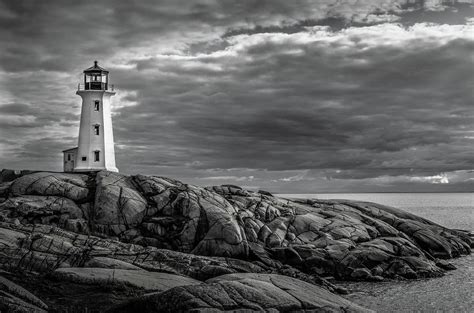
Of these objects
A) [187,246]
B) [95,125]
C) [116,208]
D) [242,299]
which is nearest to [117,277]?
[242,299]

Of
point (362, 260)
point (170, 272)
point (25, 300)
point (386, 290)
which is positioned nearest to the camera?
point (25, 300)

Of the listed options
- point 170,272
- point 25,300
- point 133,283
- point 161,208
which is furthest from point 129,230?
point 25,300

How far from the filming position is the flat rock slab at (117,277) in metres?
24.5

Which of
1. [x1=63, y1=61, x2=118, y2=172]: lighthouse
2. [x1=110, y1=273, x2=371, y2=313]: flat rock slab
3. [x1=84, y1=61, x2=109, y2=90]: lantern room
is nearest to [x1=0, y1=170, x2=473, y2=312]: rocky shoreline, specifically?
[x1=110, y1=273, x2=371, y2=313]: flat rock slab

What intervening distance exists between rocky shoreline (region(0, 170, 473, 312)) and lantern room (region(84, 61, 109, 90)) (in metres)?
14.6

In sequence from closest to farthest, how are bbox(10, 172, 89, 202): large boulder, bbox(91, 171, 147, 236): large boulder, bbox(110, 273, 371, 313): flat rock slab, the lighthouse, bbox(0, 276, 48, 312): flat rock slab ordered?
1. bbox(0, 276, 48, 312): flat rock slab
2. bbox(110, 273, 371, 313): flat rock slab
3. bbox(91, 171, 147, 236): large boulder
4. bbox(10, 172, 89, 202): large boulder
5. the lighthouse

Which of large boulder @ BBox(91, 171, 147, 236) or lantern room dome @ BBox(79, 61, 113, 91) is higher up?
lantern room dome @ BBox(79, 61, 113, 91)

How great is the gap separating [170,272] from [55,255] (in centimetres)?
692

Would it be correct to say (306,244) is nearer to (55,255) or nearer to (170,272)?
(170,272)

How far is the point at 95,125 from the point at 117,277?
38.8 meters

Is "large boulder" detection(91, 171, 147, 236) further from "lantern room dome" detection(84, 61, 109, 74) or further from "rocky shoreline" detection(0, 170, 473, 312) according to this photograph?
"lantern room dome" detection(84, 61, 109, 74)

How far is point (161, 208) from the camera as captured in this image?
45000 millimetres

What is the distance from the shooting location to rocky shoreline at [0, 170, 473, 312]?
2178 cm

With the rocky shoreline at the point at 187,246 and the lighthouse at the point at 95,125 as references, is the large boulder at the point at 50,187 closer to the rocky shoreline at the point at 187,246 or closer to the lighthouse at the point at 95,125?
the rocky shoreline at the point at 187,246
